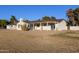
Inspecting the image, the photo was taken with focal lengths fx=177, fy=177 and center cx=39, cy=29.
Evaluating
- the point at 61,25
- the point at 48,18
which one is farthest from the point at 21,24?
the point at 61,25

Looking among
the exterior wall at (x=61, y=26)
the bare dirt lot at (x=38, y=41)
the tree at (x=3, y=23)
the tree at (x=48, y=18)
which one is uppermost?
the tree at (x=48, y=18)

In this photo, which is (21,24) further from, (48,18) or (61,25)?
(61,25)


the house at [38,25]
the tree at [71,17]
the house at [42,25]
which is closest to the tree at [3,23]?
the house at [38,25]

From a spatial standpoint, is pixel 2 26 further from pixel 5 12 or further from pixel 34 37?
pixel 34 37

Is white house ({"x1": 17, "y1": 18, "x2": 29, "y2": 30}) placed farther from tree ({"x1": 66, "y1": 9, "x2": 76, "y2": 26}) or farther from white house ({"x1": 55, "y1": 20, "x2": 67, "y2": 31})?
tree ({"x1": 66, "y1": 9, "x2": 76, "y2": 26})

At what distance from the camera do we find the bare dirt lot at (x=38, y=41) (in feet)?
5.63

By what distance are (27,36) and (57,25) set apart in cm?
32

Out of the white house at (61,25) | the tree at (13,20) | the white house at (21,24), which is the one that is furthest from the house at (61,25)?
the tree at (13,20)

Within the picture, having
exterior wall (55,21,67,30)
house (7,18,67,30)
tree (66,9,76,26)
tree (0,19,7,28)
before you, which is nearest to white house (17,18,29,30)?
house (7,18,67,30)

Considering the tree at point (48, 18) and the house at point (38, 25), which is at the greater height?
the tree at point (48, 18)

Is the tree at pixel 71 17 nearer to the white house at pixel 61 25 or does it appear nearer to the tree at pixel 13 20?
the white house at pixel 61 25

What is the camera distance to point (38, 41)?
175 cm

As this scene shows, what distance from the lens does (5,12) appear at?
5.78 feet
